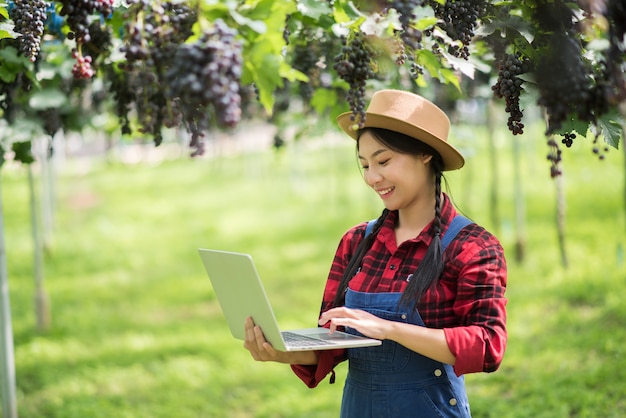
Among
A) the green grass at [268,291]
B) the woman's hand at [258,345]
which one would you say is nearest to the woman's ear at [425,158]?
the woman's hand at [258,345]

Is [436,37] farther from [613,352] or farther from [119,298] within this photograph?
[119,298]

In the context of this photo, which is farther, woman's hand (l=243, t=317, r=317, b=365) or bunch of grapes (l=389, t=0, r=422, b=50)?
woman's hand (l=243, t=317, r=317, b=365)

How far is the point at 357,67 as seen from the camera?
204 centimetres

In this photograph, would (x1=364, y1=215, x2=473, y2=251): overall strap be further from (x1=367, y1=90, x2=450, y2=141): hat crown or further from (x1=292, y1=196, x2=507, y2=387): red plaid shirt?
(x1=367, y1=90, x2=450, y2=141): hat crown

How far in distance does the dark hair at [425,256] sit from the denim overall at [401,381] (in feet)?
0.16

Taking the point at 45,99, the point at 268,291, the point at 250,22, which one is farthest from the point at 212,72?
the point at 268,291

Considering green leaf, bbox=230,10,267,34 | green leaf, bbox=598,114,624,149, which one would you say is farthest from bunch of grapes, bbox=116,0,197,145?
green leaf, bbox=598,114,624,149

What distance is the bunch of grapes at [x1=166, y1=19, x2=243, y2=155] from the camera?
1.48 m

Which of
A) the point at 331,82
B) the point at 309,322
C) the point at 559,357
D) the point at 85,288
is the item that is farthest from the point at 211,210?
the point at 331,82

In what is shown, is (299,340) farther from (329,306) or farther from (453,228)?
(453,228)

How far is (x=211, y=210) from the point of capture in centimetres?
1379

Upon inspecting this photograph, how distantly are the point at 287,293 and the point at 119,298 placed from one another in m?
1.87

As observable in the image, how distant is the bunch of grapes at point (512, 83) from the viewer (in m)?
2.11

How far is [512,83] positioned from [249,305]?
94cm
